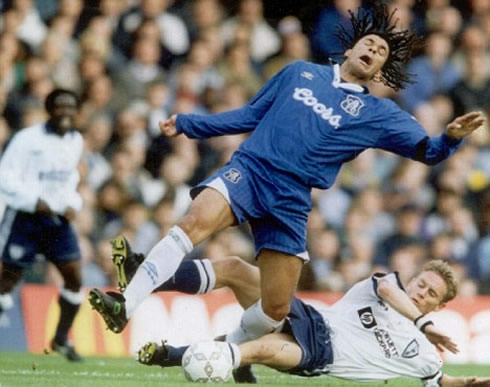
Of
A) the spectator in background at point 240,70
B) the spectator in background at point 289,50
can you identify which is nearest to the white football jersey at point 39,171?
the spectator in background at point 240,70

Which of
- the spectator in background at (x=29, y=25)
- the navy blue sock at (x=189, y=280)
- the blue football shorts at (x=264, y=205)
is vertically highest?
the spectator in background at (x=29, y=25)

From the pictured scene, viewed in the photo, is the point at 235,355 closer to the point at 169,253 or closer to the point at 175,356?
the point at 175,356

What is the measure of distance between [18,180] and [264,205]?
3.57 meters

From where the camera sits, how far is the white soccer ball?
8.39 meters

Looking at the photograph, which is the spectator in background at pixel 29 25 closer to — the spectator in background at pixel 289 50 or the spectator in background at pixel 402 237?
the spectator in background at pixel 289 50

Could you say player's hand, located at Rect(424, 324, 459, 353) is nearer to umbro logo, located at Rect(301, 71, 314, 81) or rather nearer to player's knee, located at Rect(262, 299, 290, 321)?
player's knee, located at Rect(262, 299, 290, 321)

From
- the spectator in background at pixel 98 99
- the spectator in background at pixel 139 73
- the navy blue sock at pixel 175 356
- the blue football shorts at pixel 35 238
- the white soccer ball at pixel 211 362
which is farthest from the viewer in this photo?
the spectator in background at pixel 139 73

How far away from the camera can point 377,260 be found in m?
14.6

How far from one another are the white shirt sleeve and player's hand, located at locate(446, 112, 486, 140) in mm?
4268

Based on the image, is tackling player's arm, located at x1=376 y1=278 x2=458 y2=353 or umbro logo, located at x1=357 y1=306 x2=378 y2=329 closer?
tackling player's arm, located at x1=376 y1=278 x2=458 y2=353

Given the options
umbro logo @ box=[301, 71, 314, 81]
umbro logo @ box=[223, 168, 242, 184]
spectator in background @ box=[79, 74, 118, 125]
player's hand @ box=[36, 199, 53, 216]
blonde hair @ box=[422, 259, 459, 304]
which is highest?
spectator in background @ box=[79, 74, 118, 125]

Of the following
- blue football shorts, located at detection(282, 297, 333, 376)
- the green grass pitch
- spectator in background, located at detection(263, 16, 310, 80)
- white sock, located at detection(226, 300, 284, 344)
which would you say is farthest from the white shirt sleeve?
spectator in background, located at detection(263, 16, 310, 80)

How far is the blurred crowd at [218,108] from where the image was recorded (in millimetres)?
13430

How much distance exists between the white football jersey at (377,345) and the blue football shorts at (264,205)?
62 cm
